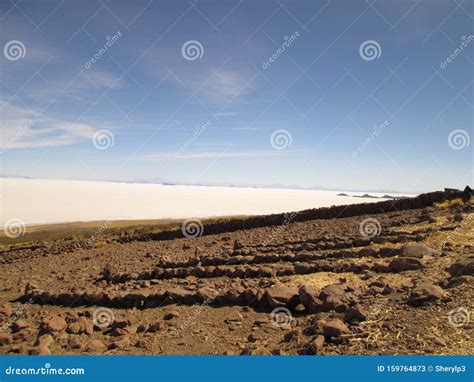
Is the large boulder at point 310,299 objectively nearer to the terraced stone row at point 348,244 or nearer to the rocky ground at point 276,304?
the rocky ground at point 276,304

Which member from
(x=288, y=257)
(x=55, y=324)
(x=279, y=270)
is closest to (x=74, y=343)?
(x=55, y=324)

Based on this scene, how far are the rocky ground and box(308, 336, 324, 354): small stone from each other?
2cm

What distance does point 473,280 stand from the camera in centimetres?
677

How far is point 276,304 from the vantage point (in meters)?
7.31

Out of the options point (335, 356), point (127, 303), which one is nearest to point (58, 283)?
point (127, 303)

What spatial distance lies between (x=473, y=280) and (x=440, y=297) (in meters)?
1.00

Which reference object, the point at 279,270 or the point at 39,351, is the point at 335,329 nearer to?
the point at 39,351

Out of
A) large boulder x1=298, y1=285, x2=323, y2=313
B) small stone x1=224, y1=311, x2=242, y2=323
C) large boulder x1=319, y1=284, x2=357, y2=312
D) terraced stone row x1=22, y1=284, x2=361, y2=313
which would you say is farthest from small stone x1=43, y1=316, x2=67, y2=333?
large boulder x1=319, y1=284, x2=357, y2=312

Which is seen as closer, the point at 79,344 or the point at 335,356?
the point at 335,356

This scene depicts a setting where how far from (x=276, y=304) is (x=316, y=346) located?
2.14m

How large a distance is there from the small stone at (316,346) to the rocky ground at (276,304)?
0.7 inches

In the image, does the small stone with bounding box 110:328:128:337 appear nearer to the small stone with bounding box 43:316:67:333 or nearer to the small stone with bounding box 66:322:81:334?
the small stone with bounding box 66:322:81:334

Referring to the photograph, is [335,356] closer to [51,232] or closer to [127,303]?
[127,303]

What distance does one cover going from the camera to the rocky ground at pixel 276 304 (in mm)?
5574
